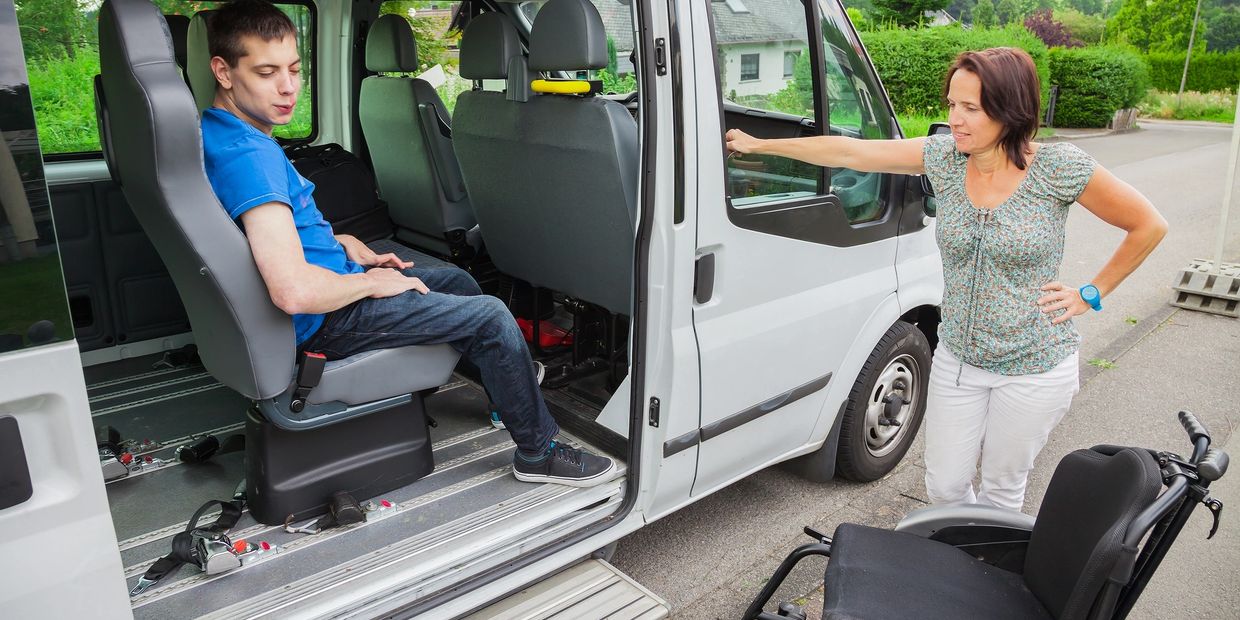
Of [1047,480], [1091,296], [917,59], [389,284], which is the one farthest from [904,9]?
[389,284]

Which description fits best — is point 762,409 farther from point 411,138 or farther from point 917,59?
point 917,59

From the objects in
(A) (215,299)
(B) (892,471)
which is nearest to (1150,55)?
(B) (892,471)

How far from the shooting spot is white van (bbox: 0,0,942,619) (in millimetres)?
1662

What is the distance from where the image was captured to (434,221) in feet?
15.5

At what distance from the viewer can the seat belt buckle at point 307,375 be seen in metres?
2.44

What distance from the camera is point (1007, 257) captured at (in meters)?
2.50

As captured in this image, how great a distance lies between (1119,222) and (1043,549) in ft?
3.12

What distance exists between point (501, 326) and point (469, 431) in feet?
2.32

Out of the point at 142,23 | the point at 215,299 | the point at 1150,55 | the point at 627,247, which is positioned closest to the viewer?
the point at 142,23

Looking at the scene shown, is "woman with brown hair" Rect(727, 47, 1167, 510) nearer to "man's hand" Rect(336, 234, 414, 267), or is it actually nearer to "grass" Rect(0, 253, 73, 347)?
"man's hand" Rect(336, 234, 414, 267)

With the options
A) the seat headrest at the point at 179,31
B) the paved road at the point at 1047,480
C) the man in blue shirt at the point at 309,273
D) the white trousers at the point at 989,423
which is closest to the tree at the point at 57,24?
the seat headrest at the point at 179,31

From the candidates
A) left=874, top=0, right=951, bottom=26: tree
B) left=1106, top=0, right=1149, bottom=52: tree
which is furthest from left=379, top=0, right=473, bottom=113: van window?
left=1106, top=0, right=1149, bottom=52: tree

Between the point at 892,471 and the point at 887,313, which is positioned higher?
the point at 887,313

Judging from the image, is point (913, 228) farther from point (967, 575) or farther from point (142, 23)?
point (142, 23)
